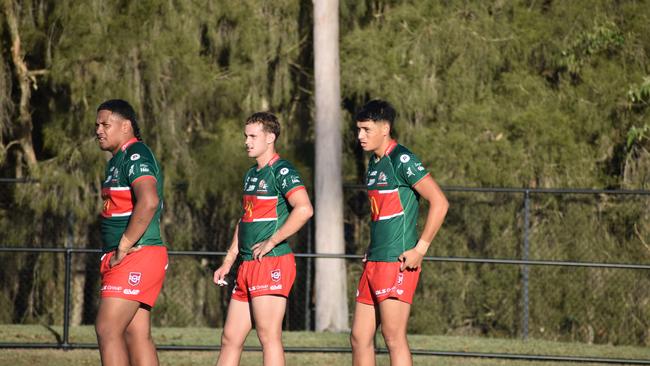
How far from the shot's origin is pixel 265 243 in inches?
261

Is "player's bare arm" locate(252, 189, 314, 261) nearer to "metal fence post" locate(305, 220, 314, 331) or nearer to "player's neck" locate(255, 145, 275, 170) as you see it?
"player's neck" locate(255, 145, 275, 170)

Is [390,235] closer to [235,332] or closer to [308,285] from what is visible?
[235,332]

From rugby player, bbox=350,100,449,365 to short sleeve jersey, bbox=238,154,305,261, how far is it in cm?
51

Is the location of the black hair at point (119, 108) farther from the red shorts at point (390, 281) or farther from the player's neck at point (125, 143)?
the red shorts at point (390, 281)

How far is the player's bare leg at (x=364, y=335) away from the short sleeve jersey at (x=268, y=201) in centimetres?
63

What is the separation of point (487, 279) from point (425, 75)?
335 centimetres

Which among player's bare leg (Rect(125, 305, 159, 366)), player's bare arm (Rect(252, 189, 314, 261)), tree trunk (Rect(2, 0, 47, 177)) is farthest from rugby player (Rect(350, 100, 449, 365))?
tree trunk (Rect(2, 0, 47, 177))

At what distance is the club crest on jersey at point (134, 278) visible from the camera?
6320 millimetres

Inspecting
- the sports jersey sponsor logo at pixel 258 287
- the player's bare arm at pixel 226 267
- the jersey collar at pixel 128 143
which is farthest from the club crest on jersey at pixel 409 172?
the jersey collar at pixel 128 143

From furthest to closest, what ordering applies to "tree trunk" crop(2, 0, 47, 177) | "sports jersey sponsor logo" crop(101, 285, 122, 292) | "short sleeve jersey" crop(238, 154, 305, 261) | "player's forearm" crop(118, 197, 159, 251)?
1. "tree trunk" crop(2, 0, 47, 177)
2. "short sleeve jersey" crop(238, 154, 305, 261)
3. "sports jersey sponsor logo" crop(101, 285, 122, 292)
4. "player's forearm" crop(118, 197, 159, 251)

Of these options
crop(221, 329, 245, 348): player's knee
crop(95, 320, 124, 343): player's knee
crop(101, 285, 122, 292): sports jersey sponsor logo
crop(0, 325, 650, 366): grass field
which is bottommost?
crop(0, 325, 650, 366): grass field

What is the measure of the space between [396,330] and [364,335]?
0.81ft

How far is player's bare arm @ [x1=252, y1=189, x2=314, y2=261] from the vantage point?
6586mm

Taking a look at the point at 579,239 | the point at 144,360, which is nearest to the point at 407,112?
the point at 579,239
